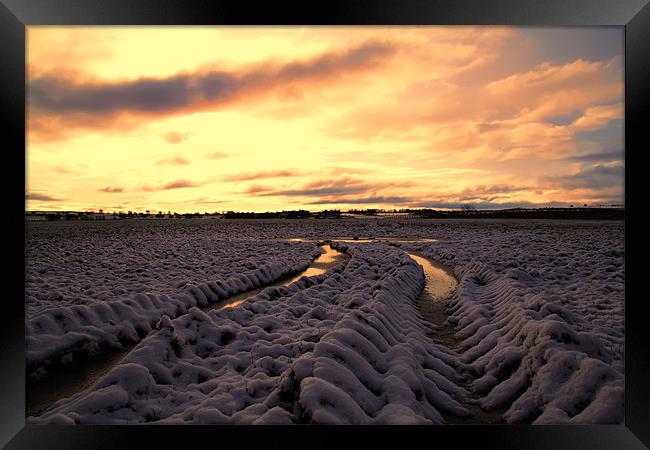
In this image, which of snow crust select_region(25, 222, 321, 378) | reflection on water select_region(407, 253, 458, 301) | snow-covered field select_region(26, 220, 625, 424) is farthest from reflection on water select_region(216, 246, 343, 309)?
reflection on water select_region(407, 253, 458, 301)

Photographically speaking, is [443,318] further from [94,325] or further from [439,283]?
[94,325]

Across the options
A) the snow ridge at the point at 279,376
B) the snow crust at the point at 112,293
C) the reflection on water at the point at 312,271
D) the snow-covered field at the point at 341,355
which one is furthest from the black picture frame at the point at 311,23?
the reflection on water at the point at 312,271

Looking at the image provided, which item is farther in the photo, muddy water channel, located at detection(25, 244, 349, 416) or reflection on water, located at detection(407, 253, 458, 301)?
reflection on water, located at detection(407, 253, 458, 301)

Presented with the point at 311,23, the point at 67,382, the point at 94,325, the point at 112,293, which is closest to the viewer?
the point at 311,23

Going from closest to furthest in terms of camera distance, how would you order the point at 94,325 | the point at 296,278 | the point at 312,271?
the point at 94,325 < the point at 296,278 < the point at 312,271

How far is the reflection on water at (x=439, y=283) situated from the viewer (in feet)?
27.3

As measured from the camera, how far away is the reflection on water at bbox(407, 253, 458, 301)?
834 centimetres

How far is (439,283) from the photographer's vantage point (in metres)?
9.84

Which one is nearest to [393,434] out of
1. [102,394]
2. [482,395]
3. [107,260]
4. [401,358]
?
[401,358]

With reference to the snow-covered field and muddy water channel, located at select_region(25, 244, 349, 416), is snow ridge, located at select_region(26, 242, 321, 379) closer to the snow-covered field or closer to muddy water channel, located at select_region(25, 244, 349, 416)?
the snow-covered field

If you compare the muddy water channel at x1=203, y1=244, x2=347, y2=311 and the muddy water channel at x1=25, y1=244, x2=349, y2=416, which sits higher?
the muddy water channel at x1=203, y1=244, x2=347, y2=311

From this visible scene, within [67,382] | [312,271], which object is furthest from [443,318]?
[312,271]
